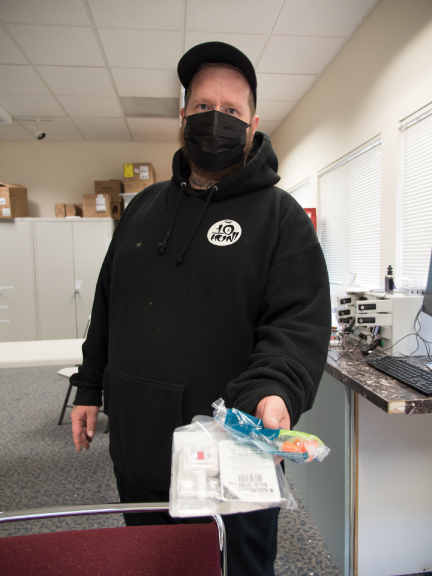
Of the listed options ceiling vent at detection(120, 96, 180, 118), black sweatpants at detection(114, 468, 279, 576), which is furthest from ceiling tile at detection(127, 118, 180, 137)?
black sweatpants at detection(114, 468, 279, 576)

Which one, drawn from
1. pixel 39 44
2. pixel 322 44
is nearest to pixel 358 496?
pixel 322 44

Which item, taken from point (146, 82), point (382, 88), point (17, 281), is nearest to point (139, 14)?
point (146, 82)

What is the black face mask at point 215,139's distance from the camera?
94 centimetres

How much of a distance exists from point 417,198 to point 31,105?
4.18m

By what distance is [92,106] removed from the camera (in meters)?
4.15

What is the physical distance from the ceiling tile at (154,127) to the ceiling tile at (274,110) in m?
1.10

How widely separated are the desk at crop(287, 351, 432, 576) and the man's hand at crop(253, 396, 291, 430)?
0.86 metres

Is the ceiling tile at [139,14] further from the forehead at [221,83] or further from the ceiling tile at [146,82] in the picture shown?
the forehead at [221,83]

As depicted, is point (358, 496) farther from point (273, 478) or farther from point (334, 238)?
point (334, 238)

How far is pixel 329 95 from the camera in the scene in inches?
129

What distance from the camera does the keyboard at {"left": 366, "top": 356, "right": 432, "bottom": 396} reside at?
1204 mm

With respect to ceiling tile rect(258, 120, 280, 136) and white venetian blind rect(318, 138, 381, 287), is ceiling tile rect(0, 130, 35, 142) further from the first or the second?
white venetian blind rect(318, 138, 381, 287)

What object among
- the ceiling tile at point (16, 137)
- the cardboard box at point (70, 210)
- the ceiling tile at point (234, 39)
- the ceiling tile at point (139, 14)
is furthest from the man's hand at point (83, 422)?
the ceiling tile at point (16, 137)

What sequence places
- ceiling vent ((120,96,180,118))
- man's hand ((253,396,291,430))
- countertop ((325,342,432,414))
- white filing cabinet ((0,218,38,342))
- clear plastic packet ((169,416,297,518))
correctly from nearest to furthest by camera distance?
1. clear plastic packet ((169,416,297,518))
2. man's hand ((253,396,291,430))
3. countertop ((325,342,432,414))
4. ceiling vent ((120,96,180,118))
5. white filing cabinet ((0,218,38,342))
